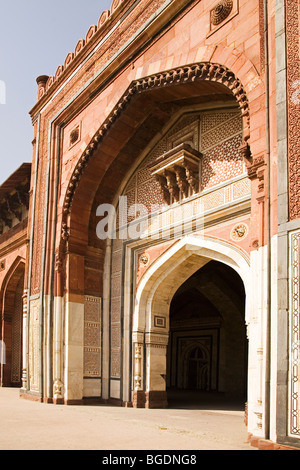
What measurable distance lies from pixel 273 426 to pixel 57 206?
5.52 metres

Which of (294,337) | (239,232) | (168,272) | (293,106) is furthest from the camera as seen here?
(168,272)

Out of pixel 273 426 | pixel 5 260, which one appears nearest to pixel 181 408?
pixel 273 426

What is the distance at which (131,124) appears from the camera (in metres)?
7.41

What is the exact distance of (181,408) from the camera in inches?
286

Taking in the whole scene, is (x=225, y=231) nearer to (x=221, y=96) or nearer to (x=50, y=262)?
(x=221, y=96)

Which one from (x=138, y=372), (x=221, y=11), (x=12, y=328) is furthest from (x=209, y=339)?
(x=221, y=11)

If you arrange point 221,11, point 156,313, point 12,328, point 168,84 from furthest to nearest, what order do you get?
point 12,328
point 156,313
point 168,84
point 221,11

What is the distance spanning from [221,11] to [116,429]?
4756 millimetres

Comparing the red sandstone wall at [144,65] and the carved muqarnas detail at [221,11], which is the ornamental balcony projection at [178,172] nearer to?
the red sandstone wall at [144,65]

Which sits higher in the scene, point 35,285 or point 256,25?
point 256,25

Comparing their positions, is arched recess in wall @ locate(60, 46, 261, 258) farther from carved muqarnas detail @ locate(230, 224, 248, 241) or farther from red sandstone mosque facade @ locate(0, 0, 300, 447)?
carved muqarnas detail @ locate(230, 224, 248, 241)

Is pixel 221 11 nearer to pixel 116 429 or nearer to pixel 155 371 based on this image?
pixel 116 429

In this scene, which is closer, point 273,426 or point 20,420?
point 273,426

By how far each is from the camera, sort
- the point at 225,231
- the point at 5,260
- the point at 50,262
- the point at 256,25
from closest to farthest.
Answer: the point at 256,25, the point at 225,231, the point at 50,262, the point at 5,260
